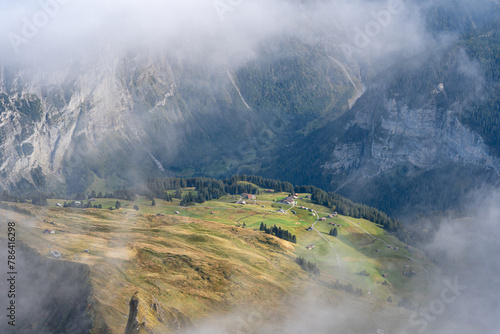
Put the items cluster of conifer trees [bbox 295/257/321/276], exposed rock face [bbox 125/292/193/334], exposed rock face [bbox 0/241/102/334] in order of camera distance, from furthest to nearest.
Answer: cluster of conifer trees [bbox 295/257/321/276]
exposed rock face [bbox 0/241/102/334]
exposed rock face [bbox 125/292/193/334]

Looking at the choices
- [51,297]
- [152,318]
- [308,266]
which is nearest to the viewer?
[152,318]

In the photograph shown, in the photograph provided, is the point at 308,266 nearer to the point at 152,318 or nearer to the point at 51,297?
the point at 152,318

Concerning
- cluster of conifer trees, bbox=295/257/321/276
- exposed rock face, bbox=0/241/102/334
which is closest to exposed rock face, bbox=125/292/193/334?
exposed rock face, bbox=0/241/102/334

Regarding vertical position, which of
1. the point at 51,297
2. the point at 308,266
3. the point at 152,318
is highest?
the point at 152,318

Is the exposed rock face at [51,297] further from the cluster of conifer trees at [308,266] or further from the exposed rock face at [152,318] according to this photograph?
the cluster of conifer trees at [308,266]

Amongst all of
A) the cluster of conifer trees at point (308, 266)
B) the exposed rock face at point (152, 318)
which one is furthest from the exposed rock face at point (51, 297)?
the cluster of conifer trees at point (308, 266)

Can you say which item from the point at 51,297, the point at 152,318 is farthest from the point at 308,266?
the point at 51,297

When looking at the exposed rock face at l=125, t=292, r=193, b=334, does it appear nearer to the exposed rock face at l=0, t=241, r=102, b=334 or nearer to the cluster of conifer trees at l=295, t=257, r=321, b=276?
the exposed rock face at l=0, t=241, r=102, b=334

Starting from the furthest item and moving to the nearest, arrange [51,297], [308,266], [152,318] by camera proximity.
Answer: [308,266] < [51,297] < [152,318]

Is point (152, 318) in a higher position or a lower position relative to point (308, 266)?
higher
